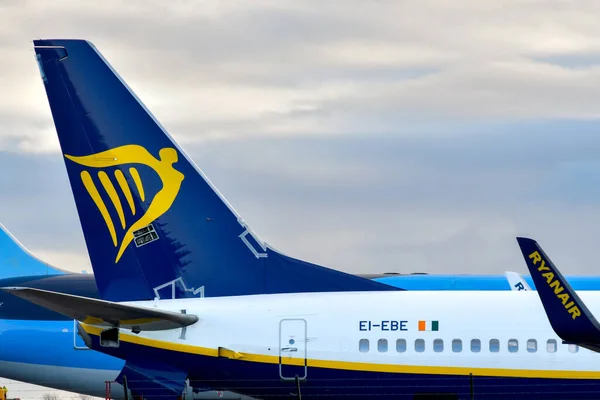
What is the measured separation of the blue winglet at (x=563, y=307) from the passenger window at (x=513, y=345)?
288cm

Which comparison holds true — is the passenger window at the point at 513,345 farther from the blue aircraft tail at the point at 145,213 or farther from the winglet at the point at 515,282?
the winglet at the point at 515,282

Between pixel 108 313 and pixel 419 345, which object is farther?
pixel 419 345

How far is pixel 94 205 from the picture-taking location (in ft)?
75.0

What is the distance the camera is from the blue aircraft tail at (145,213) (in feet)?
74.3

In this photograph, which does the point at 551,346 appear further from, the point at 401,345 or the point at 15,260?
the point at 15,260

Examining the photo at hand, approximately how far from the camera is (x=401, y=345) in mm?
21312

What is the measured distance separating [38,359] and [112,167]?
13559 millimetres

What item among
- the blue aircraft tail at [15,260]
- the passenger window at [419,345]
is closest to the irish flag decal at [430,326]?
the passenger window at [419,345]

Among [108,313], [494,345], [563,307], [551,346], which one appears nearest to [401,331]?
[494,345]

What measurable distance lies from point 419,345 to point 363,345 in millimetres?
915

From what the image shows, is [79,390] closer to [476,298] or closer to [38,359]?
[38,359]

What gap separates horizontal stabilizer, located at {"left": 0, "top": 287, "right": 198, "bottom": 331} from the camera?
65.4 ft

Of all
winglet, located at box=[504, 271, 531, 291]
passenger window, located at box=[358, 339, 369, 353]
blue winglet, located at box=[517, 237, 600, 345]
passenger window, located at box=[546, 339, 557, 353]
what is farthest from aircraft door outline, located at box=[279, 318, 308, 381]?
winglet, located at box=[504, 271, 531, 291]

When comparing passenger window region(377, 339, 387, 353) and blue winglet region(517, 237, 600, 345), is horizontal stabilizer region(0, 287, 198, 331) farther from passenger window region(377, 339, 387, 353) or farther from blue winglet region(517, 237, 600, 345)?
blue winglet region(517, 237, 600, 345)
